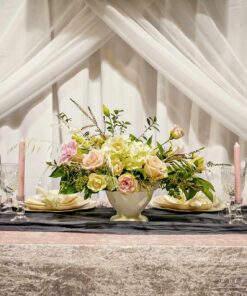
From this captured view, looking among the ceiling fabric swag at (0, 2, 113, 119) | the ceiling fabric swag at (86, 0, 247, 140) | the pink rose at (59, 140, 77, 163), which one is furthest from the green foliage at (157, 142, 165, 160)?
the ceiling fabric swag at (0, 2, 113, 119)

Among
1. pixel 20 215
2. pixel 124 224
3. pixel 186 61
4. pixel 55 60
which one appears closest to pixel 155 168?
pixel 124 224

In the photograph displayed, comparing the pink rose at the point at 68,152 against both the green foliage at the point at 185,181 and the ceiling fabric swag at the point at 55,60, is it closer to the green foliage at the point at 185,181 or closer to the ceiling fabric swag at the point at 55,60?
the green foliage at the point at 185,181

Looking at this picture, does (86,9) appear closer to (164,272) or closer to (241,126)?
(241,126)

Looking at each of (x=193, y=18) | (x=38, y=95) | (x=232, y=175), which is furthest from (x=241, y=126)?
(x=38, y=95)

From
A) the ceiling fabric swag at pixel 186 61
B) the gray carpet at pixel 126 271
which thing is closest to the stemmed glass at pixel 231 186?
the gray carpet at pixel 126 271

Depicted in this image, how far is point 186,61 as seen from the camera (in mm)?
2365

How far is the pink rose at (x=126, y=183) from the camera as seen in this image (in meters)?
1.37

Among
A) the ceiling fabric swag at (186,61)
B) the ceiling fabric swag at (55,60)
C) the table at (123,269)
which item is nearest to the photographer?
the table at (123,269)

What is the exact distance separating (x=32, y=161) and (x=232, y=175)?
4.45ft

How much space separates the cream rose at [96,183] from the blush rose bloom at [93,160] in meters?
0.03

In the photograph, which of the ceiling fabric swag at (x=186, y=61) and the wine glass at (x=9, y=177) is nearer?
the wine glass at (x=9, y=177)

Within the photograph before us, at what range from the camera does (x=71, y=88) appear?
2568mm

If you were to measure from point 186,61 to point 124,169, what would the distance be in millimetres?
1117

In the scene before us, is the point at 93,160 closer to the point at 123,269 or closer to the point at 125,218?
the point at 125,218
